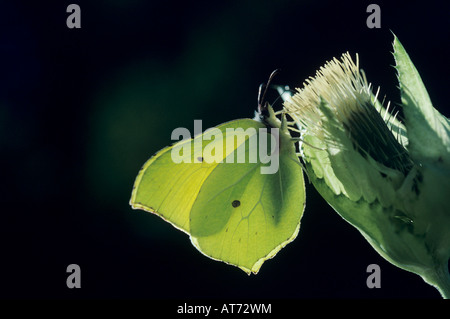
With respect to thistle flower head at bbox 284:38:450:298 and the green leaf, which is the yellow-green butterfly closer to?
thistle flower head at bbox 284:38:450:298

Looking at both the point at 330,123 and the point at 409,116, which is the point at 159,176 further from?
the point at 409,116

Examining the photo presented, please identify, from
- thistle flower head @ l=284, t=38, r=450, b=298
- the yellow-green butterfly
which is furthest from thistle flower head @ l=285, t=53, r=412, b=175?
the yellow-green butterfly

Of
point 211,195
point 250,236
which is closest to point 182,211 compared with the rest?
point 211,195

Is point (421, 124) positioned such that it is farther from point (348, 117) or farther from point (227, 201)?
point (227, 201)

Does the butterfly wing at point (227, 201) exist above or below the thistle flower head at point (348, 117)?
below

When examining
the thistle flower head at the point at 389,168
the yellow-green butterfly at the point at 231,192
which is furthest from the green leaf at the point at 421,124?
the yellow-green butterfly at the point at 231,192

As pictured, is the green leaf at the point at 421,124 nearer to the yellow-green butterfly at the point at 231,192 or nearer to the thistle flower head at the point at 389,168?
the thistle flower head at the point at 389,168

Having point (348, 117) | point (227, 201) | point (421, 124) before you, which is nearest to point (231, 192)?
point (227, 201)

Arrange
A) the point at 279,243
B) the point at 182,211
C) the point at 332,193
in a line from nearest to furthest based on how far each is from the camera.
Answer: the point at 332,193 → the point at 279,243 → the point at 182,211
